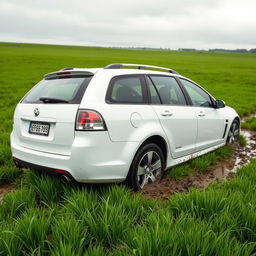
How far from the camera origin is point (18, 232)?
2.35 meters

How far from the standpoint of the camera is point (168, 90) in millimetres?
4430

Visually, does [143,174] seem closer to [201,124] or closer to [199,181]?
[199,181]

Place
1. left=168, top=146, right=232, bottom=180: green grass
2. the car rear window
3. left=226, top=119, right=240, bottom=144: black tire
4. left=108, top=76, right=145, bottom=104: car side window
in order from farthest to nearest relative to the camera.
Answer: left=226, top=119, right=240, bottom=144: black tire < left=168, top=146, right=232, bottom=180: green grass < left=108, top=76, right=145, bottom=104: car side window < the car rear window

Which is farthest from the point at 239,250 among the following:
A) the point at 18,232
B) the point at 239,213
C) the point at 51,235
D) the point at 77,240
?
the point at 18,232

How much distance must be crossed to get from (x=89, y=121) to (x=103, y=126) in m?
0.17

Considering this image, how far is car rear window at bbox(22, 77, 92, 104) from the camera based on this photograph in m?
3.34

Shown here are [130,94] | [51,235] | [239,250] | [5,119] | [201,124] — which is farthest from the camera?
[5,119]

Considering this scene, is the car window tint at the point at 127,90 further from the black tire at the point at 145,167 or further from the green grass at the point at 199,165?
the green grass at the point at 199,165

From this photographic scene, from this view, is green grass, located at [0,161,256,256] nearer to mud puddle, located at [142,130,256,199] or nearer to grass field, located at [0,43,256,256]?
grass field, located at [0,43,256,256]

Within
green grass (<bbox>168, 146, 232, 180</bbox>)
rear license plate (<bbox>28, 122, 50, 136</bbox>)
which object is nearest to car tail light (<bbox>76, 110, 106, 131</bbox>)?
rear license plate (<bbox>28, 122, 50, 136</bbox>)

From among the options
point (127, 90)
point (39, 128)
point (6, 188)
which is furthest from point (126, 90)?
point (6, 188)

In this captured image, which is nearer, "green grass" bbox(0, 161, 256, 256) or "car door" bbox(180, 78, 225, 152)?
"green grass" bbox(0, 161, 256, 256)

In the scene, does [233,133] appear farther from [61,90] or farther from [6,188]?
[6,188]

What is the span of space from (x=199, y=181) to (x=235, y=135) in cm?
264
